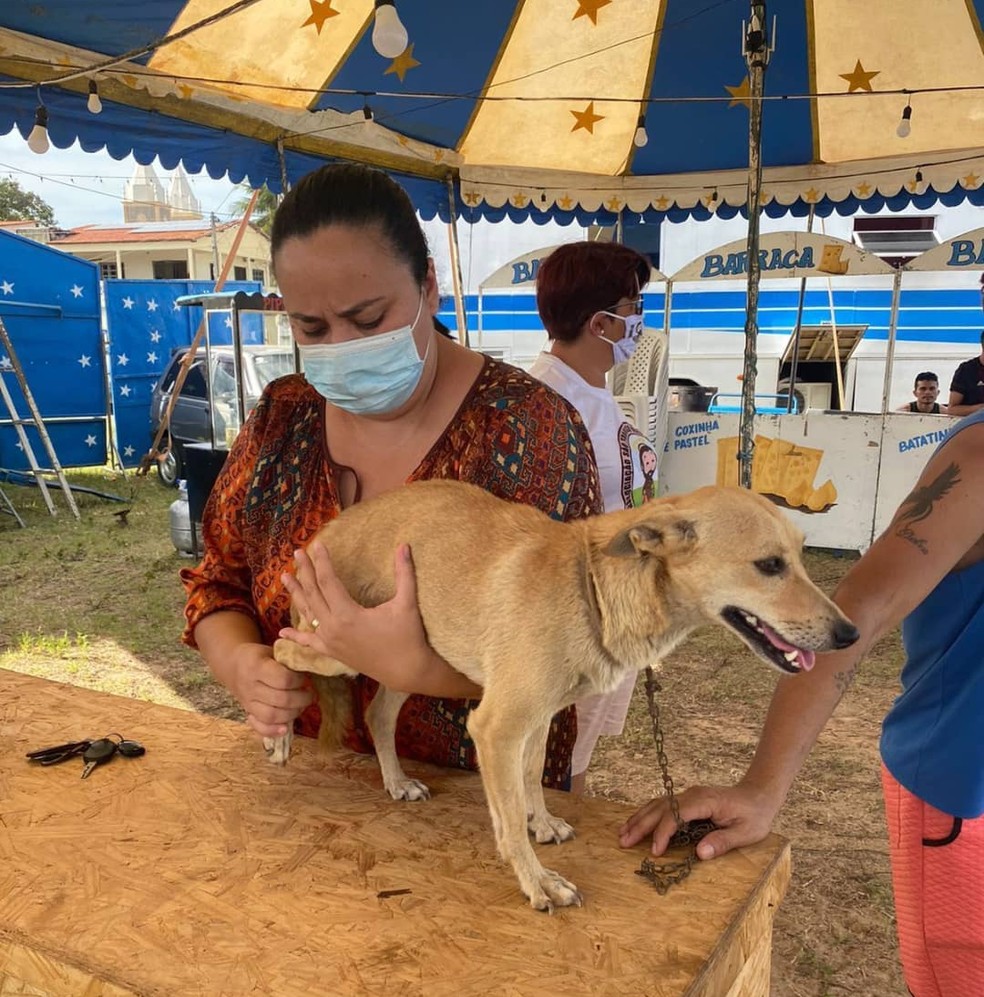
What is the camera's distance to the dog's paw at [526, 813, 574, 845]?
1.72 m

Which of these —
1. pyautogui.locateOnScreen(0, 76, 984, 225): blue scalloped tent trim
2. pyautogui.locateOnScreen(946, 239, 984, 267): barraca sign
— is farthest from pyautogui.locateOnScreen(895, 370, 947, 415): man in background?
pyautogui.locateOnScreen(0, 76, 984, 225): blue scalloped tent trim

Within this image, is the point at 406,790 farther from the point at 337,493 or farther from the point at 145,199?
the point at 145,199

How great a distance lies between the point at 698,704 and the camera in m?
5.87

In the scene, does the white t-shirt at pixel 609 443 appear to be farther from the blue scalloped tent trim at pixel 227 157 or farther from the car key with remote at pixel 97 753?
the blue scalloped tent trim at pixel 227 157

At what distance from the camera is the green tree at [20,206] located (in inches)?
2092

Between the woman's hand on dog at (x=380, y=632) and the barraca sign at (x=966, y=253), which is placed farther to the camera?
→ the barraca sign at (x=966, y=253)

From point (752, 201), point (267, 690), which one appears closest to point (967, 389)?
point (752, 201)

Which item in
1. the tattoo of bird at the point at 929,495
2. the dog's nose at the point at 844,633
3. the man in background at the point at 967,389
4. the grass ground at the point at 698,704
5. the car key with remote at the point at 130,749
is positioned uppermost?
the tattoo of bird at the point at 929,495

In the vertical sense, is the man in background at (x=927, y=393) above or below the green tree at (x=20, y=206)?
below

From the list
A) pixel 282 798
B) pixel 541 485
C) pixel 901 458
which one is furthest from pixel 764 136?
pixel 282 798

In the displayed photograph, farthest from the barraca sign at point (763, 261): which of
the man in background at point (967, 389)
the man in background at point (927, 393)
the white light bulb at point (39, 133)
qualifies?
the white light bulb at point (39, 133)

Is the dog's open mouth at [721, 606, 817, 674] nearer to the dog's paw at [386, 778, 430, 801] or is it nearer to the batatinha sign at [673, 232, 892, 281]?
the dog's paw at [386, 778, 430, 801]

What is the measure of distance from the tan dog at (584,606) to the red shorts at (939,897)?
646 mm

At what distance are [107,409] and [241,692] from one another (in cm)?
1409
